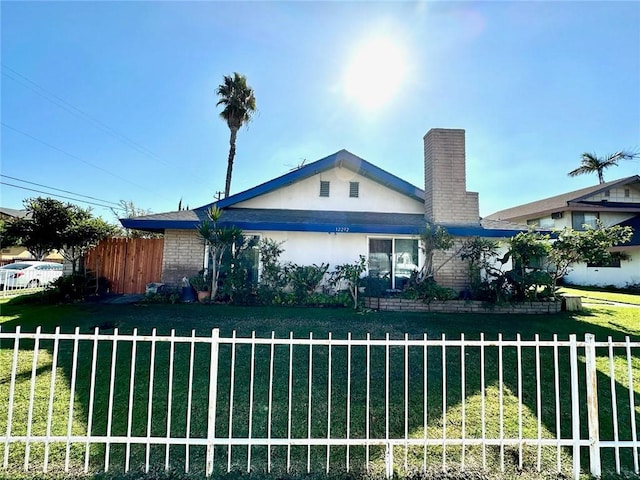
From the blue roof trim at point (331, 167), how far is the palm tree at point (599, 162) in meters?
28.1

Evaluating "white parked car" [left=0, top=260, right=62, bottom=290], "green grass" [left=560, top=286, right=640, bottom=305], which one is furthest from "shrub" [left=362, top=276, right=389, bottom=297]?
"white parked car" [left=0, top=260, right=62, bottom=290]

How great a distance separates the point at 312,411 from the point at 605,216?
26.3 metres

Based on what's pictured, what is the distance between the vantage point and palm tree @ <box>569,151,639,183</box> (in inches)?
1118

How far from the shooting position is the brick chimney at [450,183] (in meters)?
10.9

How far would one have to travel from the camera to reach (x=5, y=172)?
20938 mm

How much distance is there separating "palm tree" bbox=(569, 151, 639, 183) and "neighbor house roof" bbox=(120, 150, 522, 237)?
26302 mm

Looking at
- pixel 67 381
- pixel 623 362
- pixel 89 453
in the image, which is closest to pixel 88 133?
pixel 67 381

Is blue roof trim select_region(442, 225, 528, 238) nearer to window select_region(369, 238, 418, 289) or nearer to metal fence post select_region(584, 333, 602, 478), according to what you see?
window select_region(369, 238, 418, 289)

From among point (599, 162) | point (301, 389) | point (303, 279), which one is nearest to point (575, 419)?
point (301, 389)

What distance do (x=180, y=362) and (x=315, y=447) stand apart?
2.95 metres

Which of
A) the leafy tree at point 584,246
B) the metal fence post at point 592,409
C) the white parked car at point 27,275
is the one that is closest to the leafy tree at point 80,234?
the white parked car at point 27,275

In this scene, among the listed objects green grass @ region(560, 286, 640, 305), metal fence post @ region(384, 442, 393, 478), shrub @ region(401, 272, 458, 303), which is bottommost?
metal fence post @ region(384, 442, 393, 478)

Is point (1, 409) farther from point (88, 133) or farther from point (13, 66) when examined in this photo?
point (88, 133)

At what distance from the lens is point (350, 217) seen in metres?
11.6
